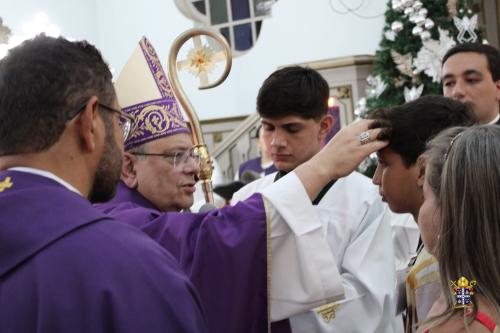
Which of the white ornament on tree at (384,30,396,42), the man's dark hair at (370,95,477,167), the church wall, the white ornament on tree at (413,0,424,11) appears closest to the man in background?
the man's dark hair at (370,95,477,167)

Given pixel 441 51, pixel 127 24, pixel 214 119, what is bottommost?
pixel 214 119

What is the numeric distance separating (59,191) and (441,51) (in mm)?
6283

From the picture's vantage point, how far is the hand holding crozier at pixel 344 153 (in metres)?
2.18

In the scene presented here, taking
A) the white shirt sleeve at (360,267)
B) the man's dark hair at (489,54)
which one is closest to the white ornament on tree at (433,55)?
the man's dark hair at (489,54)

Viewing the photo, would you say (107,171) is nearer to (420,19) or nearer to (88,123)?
(88,123)

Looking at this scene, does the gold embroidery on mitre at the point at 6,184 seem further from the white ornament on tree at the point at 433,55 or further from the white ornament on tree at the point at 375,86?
the white ornament on tree at the point at 375,86

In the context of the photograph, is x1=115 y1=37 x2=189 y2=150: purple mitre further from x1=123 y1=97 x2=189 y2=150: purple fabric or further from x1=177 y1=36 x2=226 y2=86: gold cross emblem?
x1=177 y1=36 x2=226 y2=86: gold cross emblem

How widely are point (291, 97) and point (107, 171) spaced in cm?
140

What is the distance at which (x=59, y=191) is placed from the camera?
1.51 metres

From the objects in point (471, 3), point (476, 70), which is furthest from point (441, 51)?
point (476, 70)

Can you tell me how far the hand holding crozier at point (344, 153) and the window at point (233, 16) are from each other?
8.78 metres

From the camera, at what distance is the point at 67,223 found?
1.45 metres

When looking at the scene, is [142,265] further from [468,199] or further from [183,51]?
[183,51]

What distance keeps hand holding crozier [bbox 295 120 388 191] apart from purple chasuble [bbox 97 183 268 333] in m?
0.19
